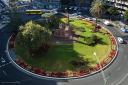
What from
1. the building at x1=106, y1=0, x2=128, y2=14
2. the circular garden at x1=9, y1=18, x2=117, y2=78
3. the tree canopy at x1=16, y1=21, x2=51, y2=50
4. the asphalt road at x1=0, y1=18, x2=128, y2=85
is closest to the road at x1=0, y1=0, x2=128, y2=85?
the asphalt road at x1=0, y1=18, x2=128, y2=85

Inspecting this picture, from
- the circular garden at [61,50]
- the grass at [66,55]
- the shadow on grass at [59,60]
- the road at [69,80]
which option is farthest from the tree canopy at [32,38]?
the road at [69,80]

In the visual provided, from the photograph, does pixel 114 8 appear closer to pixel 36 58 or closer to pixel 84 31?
pixel 84 31

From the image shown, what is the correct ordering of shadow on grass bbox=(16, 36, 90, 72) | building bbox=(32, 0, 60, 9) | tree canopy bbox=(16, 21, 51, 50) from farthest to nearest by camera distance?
building bbox=(32, 0, 60, 9)
tree canopy bbox=(16, 21, 51, 50)
shadow on grass bbox=(16, 36, 90, 72)

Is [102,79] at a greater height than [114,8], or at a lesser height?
lesser

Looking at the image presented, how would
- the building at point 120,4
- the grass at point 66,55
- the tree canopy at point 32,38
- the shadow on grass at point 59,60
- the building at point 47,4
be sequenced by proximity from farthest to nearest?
the building at point 47,4 < the building at point 120,4 < the grass at point 66,55 < the tree canopy at point 32,38 < the shadow on grass at point 59,60

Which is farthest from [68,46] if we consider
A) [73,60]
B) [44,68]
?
[44,68]

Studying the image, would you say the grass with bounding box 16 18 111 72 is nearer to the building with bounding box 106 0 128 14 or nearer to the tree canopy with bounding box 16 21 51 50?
the tree canopy with bounding box 16 21 51 50

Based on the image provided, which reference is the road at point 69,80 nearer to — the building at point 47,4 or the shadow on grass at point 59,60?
the shadow on grass at point 59,60

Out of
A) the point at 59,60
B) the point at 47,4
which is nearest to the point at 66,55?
the point at 59,60

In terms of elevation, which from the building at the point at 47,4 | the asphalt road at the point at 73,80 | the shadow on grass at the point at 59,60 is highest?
the building at the point at 47,4
